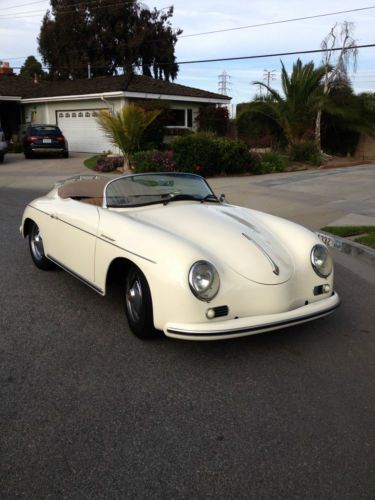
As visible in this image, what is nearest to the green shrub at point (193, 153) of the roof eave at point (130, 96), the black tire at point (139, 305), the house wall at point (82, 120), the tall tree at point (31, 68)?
the roof eave at point (130, 96)

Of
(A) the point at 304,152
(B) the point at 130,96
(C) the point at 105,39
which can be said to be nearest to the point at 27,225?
(A) the point at 304,152

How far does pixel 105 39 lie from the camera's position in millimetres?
41625

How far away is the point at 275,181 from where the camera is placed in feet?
49.3

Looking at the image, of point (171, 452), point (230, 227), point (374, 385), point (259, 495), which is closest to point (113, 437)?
point (171, 452)

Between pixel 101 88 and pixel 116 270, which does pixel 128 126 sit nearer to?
pixel 101 88

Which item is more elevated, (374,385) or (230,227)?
(230,227)

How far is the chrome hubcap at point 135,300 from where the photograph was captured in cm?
375

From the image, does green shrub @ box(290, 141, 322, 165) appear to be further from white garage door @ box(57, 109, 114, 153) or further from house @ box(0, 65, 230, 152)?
white garage door @ box(57, 109, 114, 153)

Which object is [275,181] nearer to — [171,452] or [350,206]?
[350,206]

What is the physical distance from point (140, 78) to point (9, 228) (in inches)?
863

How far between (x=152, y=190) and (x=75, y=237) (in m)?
0.85

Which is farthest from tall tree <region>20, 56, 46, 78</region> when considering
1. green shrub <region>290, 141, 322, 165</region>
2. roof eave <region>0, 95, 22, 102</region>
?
green shrub <region>290, 141, 322, 165</region>

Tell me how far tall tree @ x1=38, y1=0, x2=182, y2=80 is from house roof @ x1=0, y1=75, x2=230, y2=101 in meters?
11.5

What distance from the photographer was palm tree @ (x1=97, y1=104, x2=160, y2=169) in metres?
17.6
